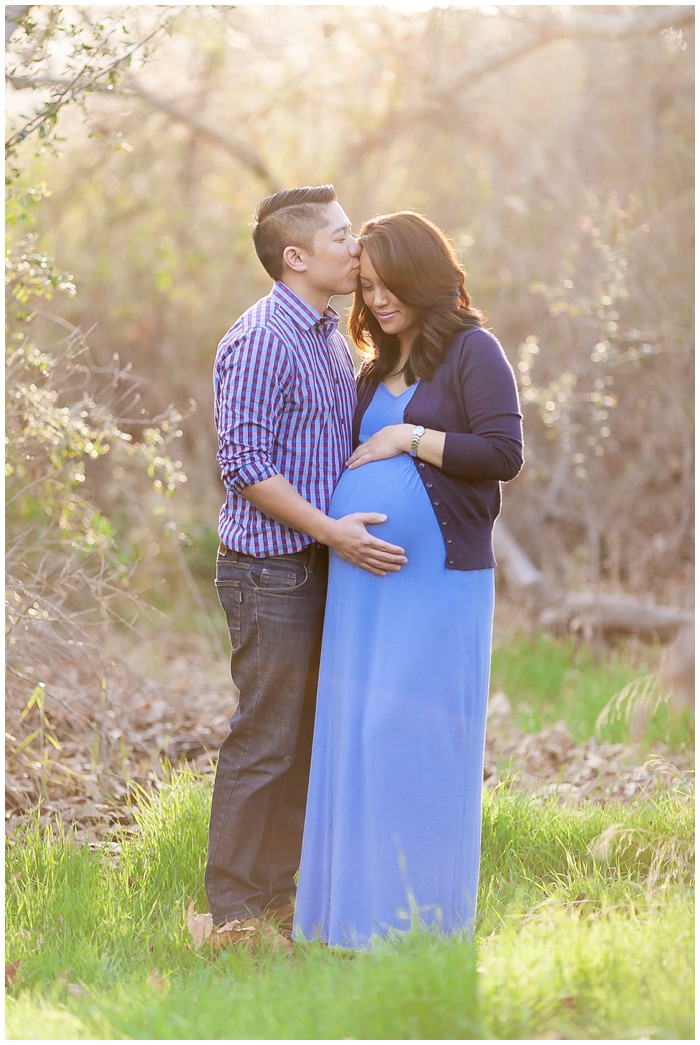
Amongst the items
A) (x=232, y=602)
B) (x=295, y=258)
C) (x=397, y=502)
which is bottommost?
(x=232, y=602)

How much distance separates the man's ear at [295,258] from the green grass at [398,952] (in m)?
2.11

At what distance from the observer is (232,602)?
140 inches

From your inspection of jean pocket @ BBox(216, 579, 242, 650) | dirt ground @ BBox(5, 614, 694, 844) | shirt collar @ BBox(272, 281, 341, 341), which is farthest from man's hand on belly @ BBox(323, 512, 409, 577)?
dirt ground @ BBox(5, 614, 694, 844)

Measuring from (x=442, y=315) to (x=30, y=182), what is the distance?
266 centimetres

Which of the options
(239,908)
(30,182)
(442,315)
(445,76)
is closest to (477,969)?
(239,908)

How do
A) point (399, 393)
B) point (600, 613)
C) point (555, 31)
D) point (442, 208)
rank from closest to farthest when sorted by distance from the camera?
point (399, 393) < point (600, 613) < point (555, 31) < point (442, 208)

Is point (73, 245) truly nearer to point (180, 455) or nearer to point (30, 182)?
point (180, 455)

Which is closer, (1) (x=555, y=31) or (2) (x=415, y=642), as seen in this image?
(2) (x=415, y=642)

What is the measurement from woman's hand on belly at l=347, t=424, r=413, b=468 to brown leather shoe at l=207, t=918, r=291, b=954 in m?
1.55

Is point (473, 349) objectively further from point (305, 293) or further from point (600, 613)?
point (600, 613)

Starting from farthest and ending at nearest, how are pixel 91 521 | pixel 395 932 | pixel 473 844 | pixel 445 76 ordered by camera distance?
pixel 445 76 < pixel 91 521 < pixel 473 844 < pixel 395 932

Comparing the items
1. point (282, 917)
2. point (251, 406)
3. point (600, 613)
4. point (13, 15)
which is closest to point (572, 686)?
point (600, 613)

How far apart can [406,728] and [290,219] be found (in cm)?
172

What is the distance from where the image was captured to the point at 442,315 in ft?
11.3
